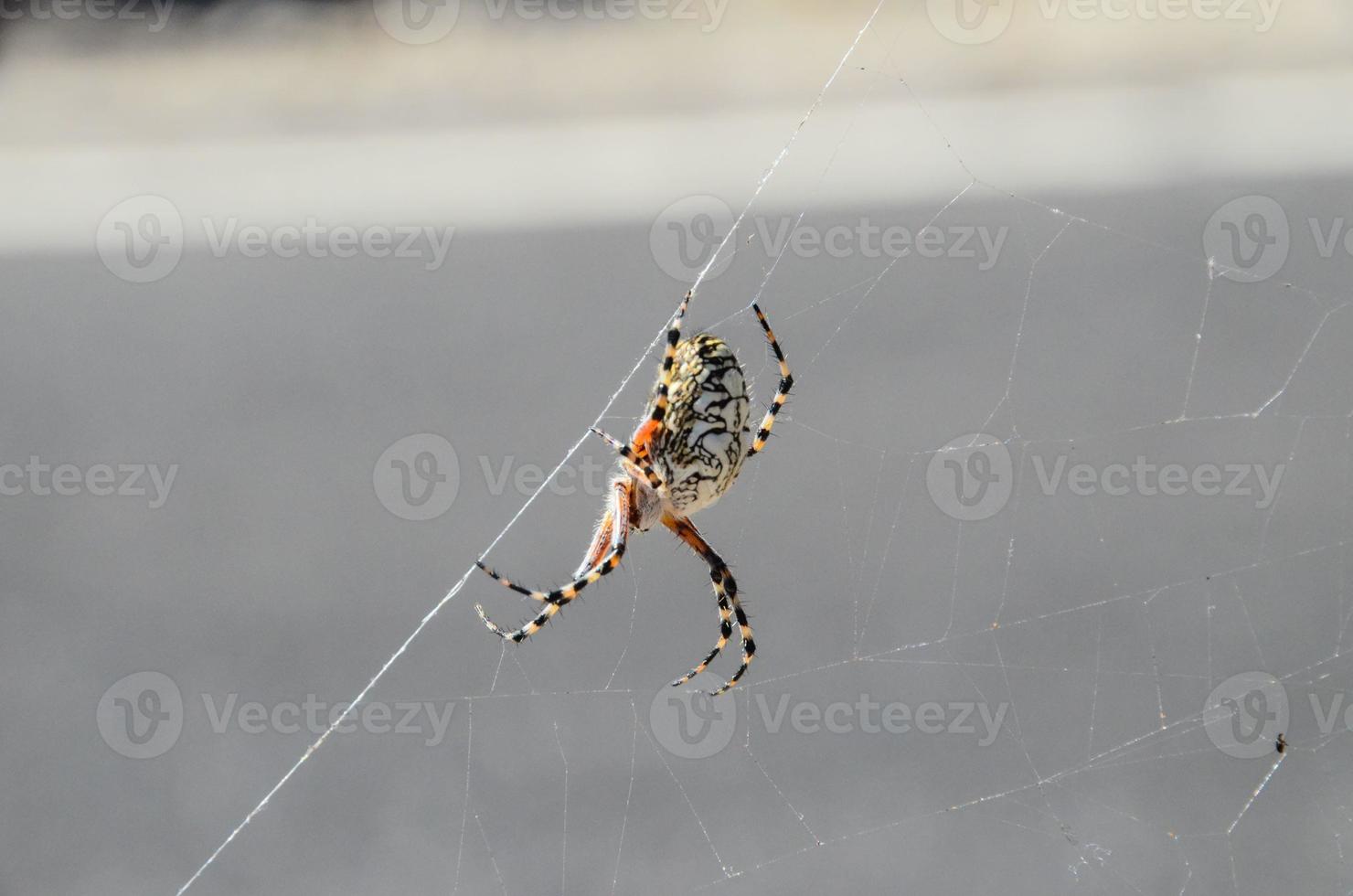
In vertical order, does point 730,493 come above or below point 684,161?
below

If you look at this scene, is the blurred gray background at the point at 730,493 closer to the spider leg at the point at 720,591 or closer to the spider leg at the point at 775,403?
the spider leg at the point at 720,591

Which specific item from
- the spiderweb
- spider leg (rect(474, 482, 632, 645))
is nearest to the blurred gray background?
the spiderweb

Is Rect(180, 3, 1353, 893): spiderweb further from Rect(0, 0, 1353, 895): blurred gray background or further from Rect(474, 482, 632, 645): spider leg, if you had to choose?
Rect(474, 482, 632, 645): spider leg

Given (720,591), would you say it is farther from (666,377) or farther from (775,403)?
(666,377)

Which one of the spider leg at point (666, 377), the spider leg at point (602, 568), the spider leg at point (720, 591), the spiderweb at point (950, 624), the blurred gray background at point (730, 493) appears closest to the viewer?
the spider leg at point (666, 377)

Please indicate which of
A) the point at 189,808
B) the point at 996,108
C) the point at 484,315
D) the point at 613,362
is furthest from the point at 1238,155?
the point at 189,808

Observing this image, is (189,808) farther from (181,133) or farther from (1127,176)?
(1127,176)

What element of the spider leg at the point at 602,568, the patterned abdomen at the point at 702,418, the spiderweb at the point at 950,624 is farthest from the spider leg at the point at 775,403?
the spiderweb at the point at 950,624

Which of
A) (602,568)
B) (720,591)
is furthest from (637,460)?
(720,591)
